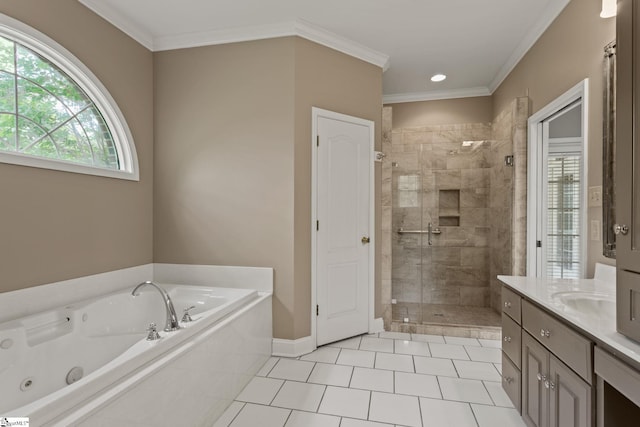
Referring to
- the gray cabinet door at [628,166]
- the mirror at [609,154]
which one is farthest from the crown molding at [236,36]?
the gray cabinet door at [628,166]

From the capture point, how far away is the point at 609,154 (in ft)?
5.96

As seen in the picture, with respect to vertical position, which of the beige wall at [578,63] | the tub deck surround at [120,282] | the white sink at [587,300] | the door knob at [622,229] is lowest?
the tub deck surround at [120,282]

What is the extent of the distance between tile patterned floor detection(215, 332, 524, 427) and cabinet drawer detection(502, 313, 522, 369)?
0.35 meters

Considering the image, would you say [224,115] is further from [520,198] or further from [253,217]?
[520,198]

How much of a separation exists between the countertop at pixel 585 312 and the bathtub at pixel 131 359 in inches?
69.0

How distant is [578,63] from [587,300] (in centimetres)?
160

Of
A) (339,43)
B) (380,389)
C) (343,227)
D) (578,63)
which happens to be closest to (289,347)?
(380,389)

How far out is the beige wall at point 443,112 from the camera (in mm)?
4080

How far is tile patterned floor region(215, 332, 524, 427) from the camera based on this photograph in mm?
1854

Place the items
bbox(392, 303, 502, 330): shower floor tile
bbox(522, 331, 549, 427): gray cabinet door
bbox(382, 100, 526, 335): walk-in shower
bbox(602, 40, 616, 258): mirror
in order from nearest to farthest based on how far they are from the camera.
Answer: bbox(522, 331, 549, 427): gray cabinet door < bbox(602, 40, 616, 258): mirror < bbox(392, 303, 502, 330): shower floor tile < bbox(382, 100, 526, 335): walk-in shower

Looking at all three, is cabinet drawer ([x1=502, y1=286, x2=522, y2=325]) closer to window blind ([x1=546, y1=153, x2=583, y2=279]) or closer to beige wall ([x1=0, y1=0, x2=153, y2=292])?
window blind ([x1=546, y1=153, x2=583, y2=279])

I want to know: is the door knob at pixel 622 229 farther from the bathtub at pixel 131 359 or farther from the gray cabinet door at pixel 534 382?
the bathtub at pixel 131 359

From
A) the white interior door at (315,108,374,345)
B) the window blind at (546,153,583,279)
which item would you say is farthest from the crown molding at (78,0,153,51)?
the window blind at (546,153,583,279)

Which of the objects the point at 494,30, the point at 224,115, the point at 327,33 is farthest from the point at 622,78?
the point at 224,115
